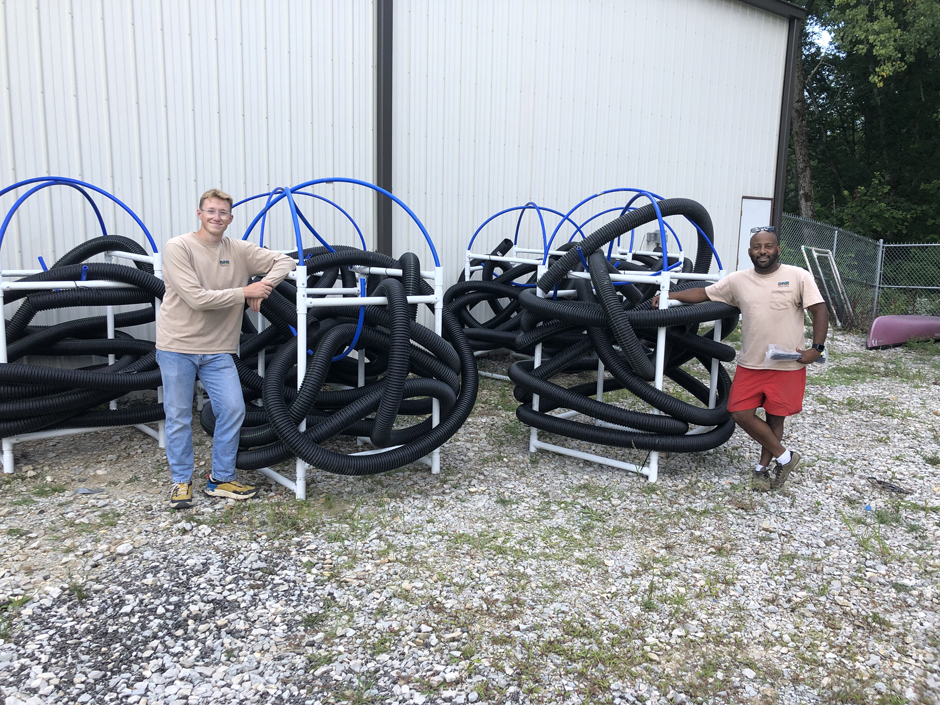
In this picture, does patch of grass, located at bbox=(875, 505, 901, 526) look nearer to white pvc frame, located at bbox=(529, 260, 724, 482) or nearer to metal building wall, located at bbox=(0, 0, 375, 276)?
white pvc frame, located at bbox=(529, 260, 724, 482)

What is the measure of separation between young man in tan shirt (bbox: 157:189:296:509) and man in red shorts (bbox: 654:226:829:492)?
2.40 meters

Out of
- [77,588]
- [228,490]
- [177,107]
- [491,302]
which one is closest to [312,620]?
[77,588]

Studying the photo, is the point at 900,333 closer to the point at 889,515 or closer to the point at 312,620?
the point at 889,515

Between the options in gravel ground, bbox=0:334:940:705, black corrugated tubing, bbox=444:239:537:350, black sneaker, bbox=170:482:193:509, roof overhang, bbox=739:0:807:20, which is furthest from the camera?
roof overhang, bbox=739:0:807:20

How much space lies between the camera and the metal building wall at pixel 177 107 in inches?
187

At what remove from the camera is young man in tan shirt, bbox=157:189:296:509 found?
3.30m

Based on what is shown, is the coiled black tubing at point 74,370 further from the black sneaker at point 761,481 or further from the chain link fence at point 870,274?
the chain link fence at point 870,274

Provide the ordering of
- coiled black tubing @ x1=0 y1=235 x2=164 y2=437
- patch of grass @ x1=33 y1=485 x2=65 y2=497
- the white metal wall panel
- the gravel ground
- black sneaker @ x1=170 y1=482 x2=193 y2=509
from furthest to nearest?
the white metal wall panel → coiled black tubing @ x1=0 y1=235 x2=164 y2=437 → patch of grass @ x1=33 y1=485 x2=65 y2=497 → black sneaker @ x1=170 y1=482 x2=193 y2=509 → the gravel ground

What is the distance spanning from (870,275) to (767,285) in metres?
10.9

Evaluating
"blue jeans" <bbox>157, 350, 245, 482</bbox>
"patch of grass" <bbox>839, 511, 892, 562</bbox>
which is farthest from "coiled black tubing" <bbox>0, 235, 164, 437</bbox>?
"patch of grass" <bbox>839, 511, 892, 562</bbox>

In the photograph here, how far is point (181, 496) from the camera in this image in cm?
354

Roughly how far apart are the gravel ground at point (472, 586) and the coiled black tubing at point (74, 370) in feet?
0.97

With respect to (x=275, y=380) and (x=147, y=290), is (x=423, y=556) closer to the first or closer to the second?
(x=275, y=380)

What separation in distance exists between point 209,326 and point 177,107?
109 inches
